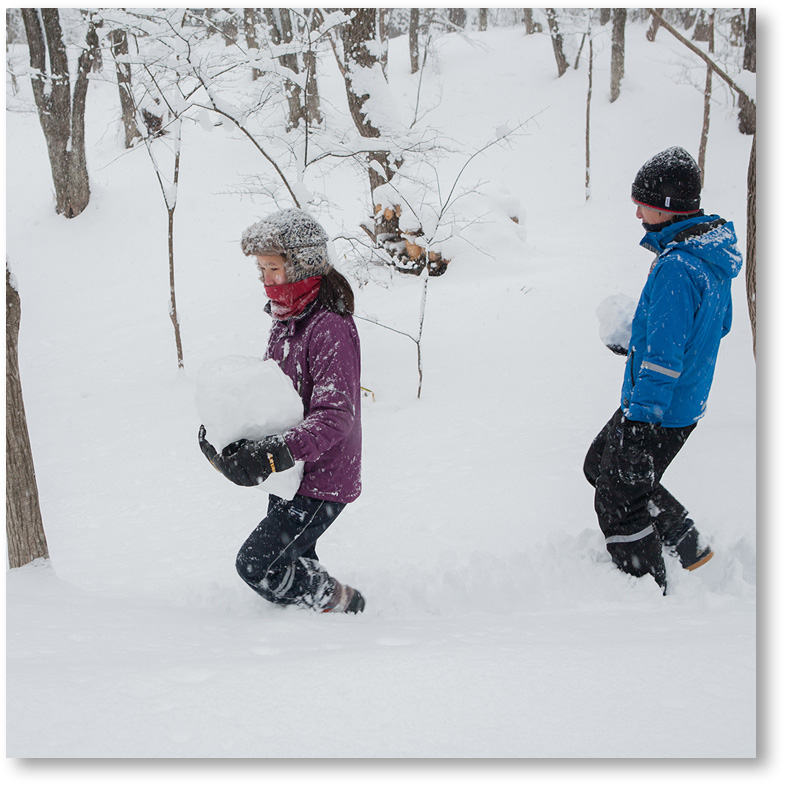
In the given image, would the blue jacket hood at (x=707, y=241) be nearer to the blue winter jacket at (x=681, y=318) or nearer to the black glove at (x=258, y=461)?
the blue winter jacket at (x=681, y=318)

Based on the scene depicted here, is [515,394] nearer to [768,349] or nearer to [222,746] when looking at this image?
[768,349]

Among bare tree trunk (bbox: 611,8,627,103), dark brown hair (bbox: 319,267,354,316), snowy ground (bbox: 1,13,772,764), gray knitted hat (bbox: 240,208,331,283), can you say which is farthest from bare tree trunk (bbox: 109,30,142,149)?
bare tree trunk (bbox: 611,8,627,103)

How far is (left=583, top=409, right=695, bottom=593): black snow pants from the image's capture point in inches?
101

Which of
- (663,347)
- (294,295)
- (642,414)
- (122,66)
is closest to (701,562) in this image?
(642,414)

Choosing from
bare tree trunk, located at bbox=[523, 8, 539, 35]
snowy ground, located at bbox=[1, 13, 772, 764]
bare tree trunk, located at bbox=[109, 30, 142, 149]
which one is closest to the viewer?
snowy ground, located at bbox=[1, 13, 772, 764]

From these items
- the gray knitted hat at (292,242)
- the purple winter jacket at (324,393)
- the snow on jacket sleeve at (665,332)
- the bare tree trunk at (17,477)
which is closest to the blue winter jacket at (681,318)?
the snow on jacket sleeve at (665,332)

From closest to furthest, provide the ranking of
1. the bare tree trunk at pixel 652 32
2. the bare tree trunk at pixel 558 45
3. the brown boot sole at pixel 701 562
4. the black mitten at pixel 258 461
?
the black mitten at pixel 258 461, the brown boot sole at pixel 701 562, the bare tree trunk at pixel 558 45, the bare tree trunk at pixel 652 32

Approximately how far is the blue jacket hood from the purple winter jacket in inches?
49.3

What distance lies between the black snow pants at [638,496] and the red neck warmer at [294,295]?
1304 millimetres

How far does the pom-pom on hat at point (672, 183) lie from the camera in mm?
2434

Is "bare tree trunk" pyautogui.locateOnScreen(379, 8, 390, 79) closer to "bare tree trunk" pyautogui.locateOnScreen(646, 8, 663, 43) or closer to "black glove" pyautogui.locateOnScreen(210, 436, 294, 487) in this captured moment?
"black glove" pyautogui.locateOnScreen(210, 436, 294, 487)

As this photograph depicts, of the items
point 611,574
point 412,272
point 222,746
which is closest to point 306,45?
point 412,272

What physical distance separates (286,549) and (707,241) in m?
1.90

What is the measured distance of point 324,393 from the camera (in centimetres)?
216
